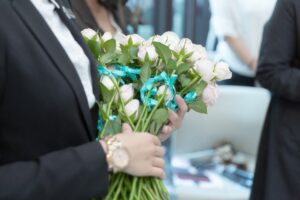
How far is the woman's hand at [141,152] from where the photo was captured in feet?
2.99

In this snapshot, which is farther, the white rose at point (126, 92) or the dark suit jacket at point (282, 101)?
the dark suit jacket at point (282, 101)

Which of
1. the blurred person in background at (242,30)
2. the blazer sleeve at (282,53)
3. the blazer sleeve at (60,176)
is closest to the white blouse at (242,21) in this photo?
the blurred person in background at (242,30)

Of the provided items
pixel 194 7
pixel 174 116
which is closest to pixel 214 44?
pixel 194 7

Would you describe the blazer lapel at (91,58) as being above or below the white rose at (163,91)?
above

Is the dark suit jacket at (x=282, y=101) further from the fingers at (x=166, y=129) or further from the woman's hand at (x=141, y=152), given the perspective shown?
the woman's hand at (x=141, y=152)

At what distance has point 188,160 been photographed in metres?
2.59

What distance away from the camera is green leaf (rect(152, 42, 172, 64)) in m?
1.04

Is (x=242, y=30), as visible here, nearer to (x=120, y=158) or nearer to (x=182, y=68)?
(x=182, y=68)

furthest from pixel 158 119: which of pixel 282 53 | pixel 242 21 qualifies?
pixel 242 21

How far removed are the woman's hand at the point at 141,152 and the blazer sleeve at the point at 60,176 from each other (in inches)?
1.9

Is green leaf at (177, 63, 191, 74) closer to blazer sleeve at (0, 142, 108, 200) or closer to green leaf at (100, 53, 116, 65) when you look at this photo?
green leaf at (100, 53, 116, 65)

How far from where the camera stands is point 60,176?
2.81 feet

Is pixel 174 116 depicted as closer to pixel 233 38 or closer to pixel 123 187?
pixel 123 187

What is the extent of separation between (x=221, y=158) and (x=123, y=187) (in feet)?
5.41
